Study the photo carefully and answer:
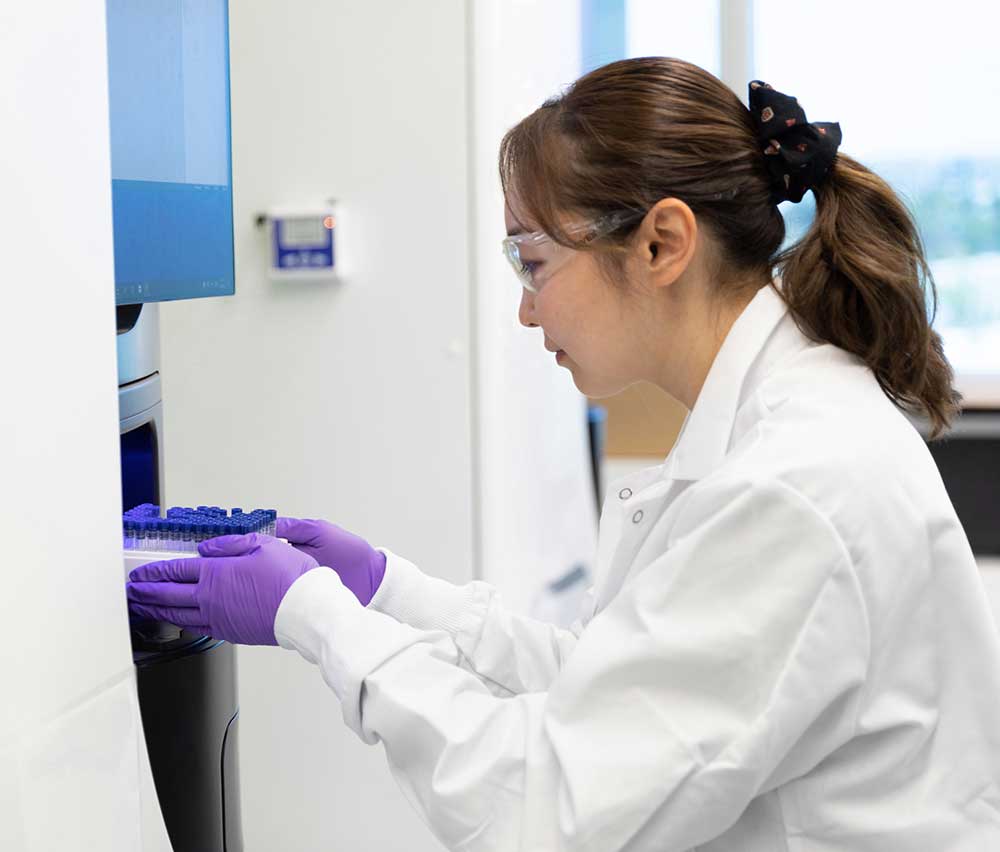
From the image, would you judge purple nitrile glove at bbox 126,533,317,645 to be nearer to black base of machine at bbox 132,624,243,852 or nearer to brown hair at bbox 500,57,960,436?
black base of machine at bbox 132,624,243,852

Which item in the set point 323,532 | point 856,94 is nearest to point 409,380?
point 323,532

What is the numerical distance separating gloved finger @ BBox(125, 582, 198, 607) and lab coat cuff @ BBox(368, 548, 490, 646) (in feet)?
1.13

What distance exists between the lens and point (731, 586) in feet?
2.90

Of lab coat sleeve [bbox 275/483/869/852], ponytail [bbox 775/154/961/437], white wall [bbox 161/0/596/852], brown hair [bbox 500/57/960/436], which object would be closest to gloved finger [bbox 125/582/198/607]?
lab coat sleeve [bbox 275/483/869/852]

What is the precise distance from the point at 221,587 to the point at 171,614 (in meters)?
0.05

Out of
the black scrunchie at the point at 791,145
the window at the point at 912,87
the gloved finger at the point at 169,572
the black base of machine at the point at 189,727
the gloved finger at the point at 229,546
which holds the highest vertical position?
the window at the point at 912,87

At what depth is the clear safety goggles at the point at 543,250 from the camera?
3.52ft

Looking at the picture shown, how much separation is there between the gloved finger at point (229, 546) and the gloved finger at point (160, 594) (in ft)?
0.16

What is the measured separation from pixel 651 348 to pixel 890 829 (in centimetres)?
46

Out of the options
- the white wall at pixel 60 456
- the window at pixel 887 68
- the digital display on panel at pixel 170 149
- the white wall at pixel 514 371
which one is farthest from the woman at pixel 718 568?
the window at pixel 887 68

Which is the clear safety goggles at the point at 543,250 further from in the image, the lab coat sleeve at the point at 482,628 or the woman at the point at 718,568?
the lab coat sleeve at the point at 482,628

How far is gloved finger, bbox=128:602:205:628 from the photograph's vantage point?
1063 mm

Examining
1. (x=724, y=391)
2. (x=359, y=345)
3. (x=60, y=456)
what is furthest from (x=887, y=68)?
(x=60, y=456)

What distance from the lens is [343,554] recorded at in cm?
137
